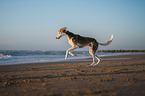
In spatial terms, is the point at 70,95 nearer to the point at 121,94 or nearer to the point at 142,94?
A: the point at 121,94

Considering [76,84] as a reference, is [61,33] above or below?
above

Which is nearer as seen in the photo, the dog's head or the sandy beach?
the sandy beach

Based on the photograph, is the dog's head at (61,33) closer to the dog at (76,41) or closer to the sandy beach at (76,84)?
the dog at (76,41)

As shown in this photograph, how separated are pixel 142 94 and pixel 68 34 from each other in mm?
5641

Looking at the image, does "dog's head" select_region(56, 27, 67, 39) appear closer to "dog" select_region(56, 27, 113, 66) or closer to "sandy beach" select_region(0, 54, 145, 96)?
"dog" select_region(56, 27, 113, 66)

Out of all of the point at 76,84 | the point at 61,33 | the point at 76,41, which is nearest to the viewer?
the point at 76,84

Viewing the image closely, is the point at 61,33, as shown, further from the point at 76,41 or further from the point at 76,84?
the point at 76,84

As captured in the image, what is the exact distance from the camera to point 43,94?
3391mm

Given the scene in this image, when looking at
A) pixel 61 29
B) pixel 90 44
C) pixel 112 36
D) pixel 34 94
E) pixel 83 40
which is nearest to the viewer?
pixel 34 94

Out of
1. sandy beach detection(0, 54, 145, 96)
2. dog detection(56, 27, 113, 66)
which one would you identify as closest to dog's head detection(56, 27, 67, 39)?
dog detection(56, 27, 113, 66)

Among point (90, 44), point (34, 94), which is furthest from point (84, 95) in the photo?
point (90, 44)

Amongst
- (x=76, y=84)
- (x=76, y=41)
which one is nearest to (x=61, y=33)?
(x=76, y=41)

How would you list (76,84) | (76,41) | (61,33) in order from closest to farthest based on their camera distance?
(76,84)
(61,33)
(76,41)

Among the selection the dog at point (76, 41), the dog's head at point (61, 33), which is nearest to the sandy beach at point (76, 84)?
the dog at point (76, 41)
